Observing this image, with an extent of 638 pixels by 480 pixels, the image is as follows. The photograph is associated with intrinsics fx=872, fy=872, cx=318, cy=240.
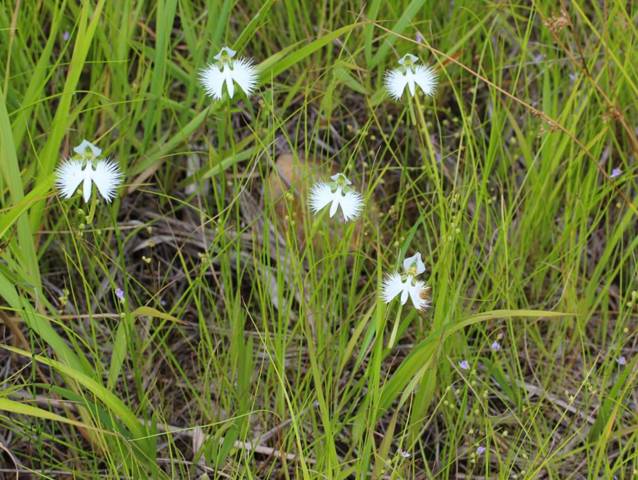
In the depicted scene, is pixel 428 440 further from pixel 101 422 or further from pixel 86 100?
pixel 86 100

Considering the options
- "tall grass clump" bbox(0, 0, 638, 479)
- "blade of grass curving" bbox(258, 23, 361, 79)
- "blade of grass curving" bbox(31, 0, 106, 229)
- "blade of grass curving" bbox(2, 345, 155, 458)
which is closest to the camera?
"blade of grass curving" bbox(2, 345, 155, 458)

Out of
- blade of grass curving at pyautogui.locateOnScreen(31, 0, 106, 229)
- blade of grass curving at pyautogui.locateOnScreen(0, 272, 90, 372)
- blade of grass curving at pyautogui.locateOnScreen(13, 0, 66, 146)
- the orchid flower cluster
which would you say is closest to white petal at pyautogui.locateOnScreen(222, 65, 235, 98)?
the orchid flower cluster

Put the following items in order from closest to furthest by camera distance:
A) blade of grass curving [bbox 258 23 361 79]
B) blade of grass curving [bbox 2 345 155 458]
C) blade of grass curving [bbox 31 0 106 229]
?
blade of grass curving [bbox 2 345 155 458], blade of grass curving [bbox 31 0 106 229], blade of grass curving [bbox 258 23 361 79]

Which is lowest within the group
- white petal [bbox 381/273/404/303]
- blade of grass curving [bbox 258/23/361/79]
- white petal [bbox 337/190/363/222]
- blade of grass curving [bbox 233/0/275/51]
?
white petal [bbox 381/273/404/303]

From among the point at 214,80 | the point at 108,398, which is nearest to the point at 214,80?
the point at 214,80

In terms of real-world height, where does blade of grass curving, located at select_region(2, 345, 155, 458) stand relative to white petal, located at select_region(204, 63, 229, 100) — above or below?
below

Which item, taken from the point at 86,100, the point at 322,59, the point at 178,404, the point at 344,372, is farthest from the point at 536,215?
the point at 86,100

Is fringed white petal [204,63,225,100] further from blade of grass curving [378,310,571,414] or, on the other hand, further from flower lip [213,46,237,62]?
blade of grass curving [378,310,571,414]

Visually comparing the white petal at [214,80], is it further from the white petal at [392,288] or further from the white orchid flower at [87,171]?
the white petal at [392,288]
